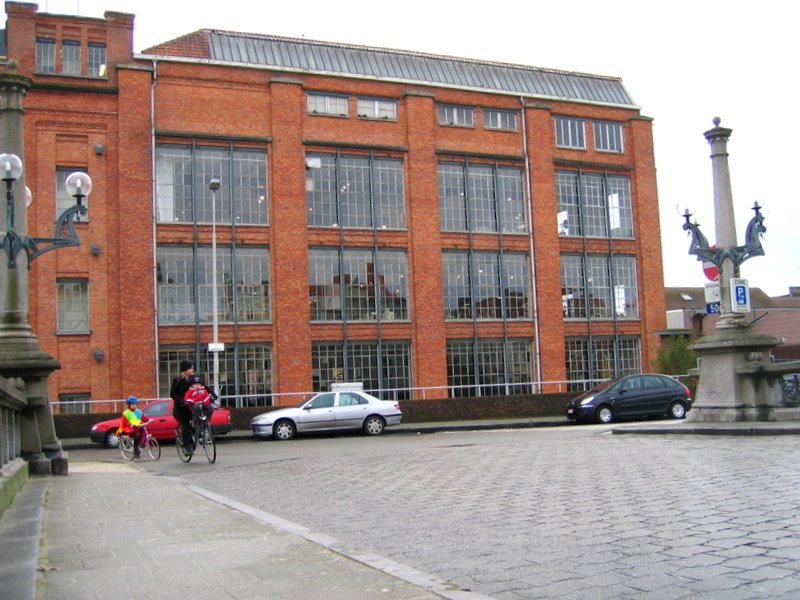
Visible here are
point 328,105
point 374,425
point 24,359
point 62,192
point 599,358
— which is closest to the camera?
point 24,359

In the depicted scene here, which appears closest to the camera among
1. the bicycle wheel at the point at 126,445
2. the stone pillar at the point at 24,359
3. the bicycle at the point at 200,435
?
the stone pillar at the point at 24,359

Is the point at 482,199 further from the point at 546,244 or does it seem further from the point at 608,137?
the point at 608,137

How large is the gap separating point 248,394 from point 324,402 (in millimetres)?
8344

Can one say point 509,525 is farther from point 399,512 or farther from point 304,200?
point 304,200

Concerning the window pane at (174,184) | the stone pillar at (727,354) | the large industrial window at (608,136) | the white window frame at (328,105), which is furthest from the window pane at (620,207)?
the stone pillar at (727,354)

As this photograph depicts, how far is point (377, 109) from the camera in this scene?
3600cm

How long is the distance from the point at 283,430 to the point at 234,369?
871 centimetres

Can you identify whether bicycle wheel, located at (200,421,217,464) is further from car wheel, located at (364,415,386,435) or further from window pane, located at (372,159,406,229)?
window pane, located at (372,159,406,229)

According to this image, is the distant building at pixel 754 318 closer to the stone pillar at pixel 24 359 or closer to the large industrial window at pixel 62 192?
the large industrial window at pixel 62 192

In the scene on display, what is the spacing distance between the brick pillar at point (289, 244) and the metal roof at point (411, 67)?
205 centimetres

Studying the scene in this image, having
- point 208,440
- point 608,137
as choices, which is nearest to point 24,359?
point 208,440

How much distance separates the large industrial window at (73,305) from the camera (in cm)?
3075

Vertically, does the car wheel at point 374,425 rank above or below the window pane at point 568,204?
below

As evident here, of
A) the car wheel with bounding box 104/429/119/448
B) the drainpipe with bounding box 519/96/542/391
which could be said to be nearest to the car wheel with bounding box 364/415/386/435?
the car wheel with bounding box 104/429/119/448
